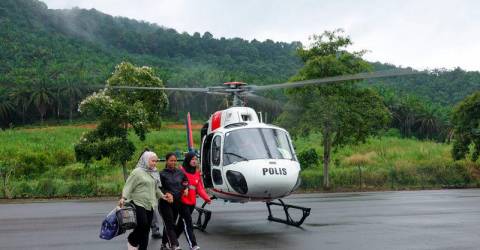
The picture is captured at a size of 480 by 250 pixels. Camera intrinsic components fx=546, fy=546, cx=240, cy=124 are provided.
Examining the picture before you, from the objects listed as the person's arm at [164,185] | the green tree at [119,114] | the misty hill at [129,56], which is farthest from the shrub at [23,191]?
the misty hill at [129,56]

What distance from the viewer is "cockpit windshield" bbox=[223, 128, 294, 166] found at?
1106cm

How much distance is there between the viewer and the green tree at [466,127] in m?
32.3

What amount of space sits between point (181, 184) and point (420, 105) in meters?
80.4

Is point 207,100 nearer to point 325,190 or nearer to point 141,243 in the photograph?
point 325,190

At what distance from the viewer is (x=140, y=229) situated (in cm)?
800

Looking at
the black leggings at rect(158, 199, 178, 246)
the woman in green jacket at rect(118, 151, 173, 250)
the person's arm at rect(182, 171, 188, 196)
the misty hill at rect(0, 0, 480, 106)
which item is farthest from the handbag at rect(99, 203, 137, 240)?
the misty hill at rect(0, 0, 480, 106)

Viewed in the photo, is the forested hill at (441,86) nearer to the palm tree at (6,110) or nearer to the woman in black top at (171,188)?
the palm tree at (6,110)

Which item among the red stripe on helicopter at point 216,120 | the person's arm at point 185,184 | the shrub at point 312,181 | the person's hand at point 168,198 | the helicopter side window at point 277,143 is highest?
the red stripe on helicopter at point 216,120

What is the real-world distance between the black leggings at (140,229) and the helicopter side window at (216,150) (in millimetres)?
3792

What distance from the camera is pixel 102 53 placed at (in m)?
120

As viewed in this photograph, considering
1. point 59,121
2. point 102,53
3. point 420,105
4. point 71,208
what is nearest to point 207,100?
point 59,121

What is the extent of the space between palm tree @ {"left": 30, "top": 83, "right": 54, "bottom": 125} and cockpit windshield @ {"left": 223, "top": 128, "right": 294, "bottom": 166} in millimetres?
74909

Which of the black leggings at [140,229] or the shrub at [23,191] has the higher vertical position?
the black leggings at [140,229]

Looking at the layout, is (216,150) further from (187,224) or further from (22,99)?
(22,99)
